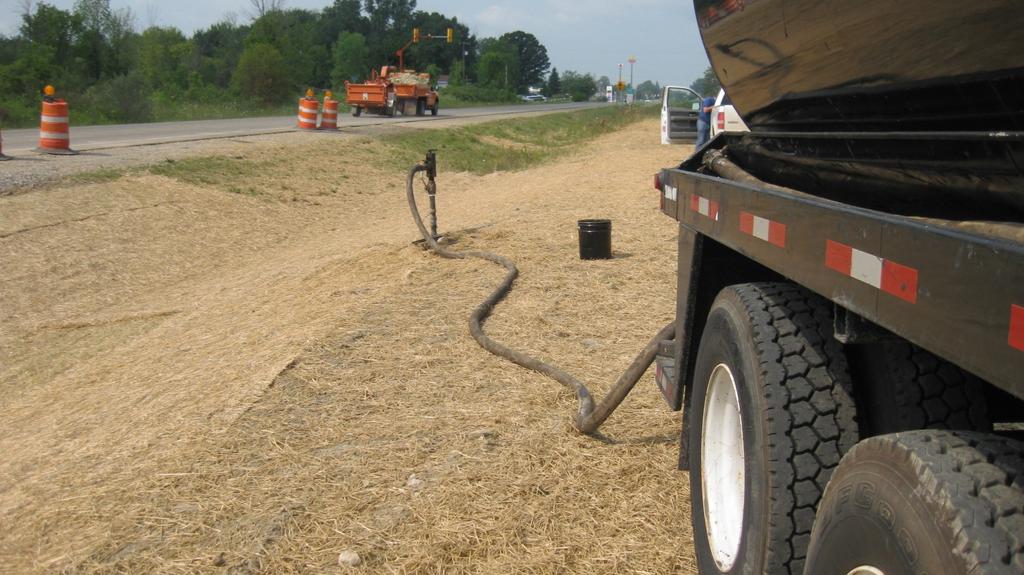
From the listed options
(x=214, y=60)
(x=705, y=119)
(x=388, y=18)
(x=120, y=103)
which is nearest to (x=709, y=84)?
(x=705, y=119)

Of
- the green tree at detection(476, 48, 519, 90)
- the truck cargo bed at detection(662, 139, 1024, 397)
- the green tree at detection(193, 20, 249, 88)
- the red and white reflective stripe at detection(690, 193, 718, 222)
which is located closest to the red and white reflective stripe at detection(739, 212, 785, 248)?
the truck cargo bed at detection(662, 139, 1024, 397)

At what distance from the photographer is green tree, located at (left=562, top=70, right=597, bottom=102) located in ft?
456

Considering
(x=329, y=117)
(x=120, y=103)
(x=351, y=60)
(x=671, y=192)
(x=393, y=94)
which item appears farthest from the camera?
(x=351, y=60)

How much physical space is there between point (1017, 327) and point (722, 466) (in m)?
1.83

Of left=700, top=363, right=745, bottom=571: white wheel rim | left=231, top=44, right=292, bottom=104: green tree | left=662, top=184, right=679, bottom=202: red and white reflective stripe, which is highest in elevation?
left=231, top=44, right=292, bottom=104: green tree

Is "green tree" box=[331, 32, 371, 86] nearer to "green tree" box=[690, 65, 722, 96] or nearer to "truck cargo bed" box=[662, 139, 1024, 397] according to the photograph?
"green tree" box=[690, 65, 722, 96]

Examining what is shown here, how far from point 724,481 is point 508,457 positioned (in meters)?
1.61

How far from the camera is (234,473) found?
449 cm

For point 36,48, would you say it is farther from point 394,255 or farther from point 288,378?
point 288,378

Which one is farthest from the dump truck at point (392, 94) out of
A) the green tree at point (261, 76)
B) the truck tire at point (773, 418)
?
the truck tire at point (773, 418)

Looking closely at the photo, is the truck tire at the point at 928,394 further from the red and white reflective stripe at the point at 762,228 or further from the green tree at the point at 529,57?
the green tree at the point at 529,57

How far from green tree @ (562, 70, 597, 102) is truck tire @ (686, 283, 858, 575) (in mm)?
133974

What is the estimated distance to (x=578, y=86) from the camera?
153m

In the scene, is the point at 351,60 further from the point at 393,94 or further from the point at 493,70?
the point at 393,94
